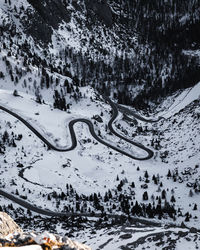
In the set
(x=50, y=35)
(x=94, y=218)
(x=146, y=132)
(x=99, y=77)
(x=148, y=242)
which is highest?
(x=50, y=35)

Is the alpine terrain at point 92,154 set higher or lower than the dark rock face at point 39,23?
lower

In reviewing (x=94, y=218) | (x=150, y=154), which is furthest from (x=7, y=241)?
(x=150, y=154)

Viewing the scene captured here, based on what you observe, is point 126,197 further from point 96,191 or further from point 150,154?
point 150,154

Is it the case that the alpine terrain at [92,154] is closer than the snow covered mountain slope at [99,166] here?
Yes

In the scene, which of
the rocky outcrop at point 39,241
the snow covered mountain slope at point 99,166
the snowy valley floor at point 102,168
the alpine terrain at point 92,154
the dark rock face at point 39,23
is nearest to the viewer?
the rocky outcrop at point 39,241

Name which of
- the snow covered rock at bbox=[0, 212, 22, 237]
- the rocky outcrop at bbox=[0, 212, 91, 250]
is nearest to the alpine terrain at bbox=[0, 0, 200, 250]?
the snow covered rock at bbox=[0, 212, 22, 237]

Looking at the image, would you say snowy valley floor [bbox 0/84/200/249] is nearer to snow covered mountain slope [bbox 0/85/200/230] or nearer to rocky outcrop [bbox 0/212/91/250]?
snow covered mountain slope [bbox 0/85/200/230]

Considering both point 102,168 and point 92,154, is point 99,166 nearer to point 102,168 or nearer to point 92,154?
point 102,168

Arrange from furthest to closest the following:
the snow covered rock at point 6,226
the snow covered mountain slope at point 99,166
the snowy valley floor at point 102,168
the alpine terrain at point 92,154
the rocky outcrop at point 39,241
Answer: the snow covered mountain slope at point 99,166 < the snowy valley floor at point 102,168 < the alpine terrain at point 92,154 < the snow covered rock at point 6,226 < the rocky outcrop at point 39,241

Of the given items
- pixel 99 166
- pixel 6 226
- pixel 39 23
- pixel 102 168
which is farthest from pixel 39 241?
pixel 39 23

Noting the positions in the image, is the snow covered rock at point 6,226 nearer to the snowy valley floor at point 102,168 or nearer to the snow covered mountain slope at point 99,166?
the snowy valley floor at point 102,168

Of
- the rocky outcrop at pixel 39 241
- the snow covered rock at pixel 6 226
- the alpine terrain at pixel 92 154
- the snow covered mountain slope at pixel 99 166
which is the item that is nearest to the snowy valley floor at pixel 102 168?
the snow covered mountain slope at pixel 99 166
